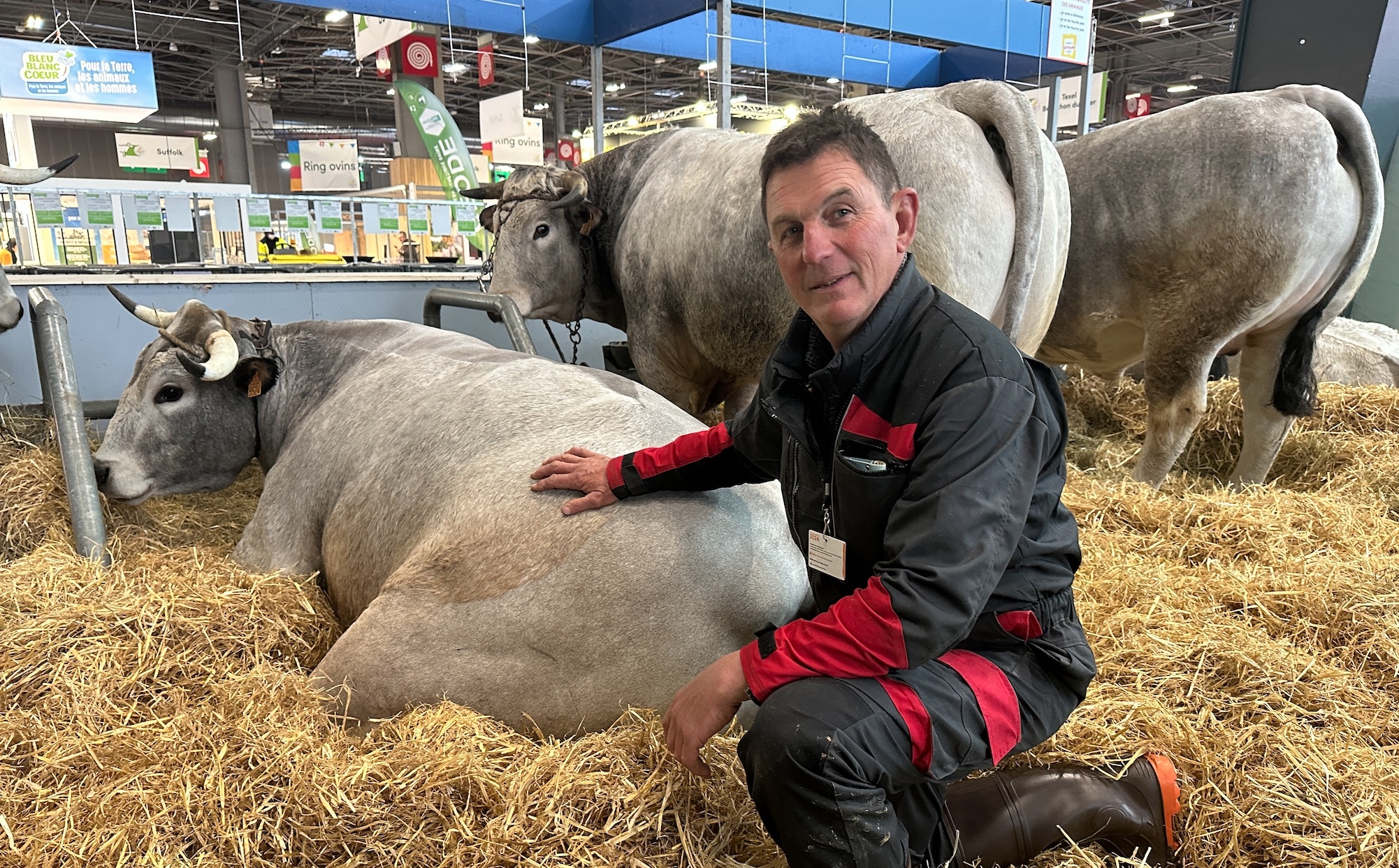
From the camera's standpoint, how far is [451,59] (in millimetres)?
8734

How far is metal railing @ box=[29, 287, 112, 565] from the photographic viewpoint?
2.76 metres

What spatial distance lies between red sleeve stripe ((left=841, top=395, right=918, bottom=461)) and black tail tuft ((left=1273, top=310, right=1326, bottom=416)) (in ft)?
12.0

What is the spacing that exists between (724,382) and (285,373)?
6.85 ft

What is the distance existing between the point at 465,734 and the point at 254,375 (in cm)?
177

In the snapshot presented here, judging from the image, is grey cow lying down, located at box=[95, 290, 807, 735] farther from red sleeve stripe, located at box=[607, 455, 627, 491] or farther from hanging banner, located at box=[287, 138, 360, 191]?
hanging banner, located at box=[287, 138, 360, 191]

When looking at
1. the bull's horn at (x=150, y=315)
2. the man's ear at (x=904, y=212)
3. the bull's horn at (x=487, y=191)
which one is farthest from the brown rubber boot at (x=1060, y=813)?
the bull's horn at (x=487, y=191)

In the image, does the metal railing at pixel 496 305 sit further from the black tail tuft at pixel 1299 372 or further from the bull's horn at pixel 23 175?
the black tail tuft at pixel 1299 372

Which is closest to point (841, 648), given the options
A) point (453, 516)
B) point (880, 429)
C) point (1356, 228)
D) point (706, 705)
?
point (706, 705)

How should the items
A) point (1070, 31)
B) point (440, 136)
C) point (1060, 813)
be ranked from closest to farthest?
point (1060, 813) → point (1070, 31) → point (440, 136)

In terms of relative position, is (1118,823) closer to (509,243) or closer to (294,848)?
(294,848)

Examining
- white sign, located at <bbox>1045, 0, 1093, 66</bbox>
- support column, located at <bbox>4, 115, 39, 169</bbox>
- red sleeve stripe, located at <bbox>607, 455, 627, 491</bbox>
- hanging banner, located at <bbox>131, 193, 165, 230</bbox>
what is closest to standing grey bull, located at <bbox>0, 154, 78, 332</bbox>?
hanging banner, located at <bbox>131, 193, 165, 230</bbox>

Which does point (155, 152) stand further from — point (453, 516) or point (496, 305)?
point (453, 516)

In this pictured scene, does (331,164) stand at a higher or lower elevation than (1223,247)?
higher

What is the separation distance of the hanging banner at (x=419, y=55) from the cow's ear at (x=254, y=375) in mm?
5540
